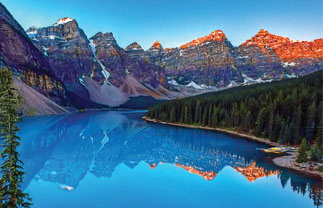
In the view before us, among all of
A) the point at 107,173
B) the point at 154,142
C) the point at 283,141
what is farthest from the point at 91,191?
the point at 283,141

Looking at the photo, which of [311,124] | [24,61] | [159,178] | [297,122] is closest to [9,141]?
[159,178]

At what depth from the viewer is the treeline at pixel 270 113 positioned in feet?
151

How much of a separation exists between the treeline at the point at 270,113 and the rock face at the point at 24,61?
85156 millimetres

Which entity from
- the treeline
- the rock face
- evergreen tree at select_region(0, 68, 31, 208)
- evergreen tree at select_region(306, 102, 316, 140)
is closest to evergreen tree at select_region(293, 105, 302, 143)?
the treeline

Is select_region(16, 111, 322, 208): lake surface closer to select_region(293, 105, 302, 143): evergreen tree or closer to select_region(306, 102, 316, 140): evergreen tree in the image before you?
select_region(293, 105, 302, 143): evergreen tree

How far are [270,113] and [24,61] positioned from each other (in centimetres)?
13806

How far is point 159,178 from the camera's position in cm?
2728

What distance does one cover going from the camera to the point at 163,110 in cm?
9494

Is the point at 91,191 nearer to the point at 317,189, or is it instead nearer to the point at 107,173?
the point at 107,173

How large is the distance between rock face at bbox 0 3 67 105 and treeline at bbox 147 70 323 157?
3353 inches

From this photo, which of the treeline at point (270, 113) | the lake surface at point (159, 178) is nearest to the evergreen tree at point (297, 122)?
the treeline at point (270, 113)

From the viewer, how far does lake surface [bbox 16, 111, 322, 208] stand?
67.9ft

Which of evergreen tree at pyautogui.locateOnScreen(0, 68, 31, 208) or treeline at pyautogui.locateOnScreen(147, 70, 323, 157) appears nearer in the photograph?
evergreen tree at pyautogui.locateOnScreen(0, 68, 31, 208)

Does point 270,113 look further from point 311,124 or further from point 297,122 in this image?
point 311,124
